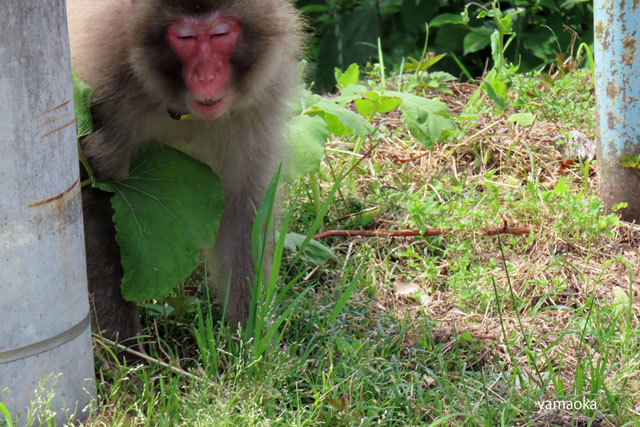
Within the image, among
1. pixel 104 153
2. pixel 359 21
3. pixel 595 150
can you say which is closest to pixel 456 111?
pixel 595 150

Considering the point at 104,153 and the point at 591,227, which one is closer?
the point at 104,153

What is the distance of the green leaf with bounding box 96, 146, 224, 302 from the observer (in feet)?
8.46

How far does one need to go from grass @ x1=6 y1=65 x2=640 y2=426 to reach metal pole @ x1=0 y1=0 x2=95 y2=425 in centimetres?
25

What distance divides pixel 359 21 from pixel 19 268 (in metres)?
4.29

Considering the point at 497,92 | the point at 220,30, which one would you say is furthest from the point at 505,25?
the point at 220,30

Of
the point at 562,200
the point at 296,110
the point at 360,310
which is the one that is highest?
the point at 296,110

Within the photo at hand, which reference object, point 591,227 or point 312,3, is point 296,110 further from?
point 312,3

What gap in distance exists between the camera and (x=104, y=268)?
2.85m

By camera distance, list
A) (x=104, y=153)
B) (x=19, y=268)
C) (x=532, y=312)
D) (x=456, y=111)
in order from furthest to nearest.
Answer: (x=456, y=111), (x=532, y=312), (x=104, y=153), (x=19, y=268)

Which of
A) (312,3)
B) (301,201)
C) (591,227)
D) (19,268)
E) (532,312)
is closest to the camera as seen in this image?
(19,268)

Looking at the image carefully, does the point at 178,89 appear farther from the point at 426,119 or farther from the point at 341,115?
the point at 426,119

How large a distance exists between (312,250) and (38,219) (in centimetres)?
164

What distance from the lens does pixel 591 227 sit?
11.8ft

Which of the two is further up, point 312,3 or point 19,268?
point 19,268
